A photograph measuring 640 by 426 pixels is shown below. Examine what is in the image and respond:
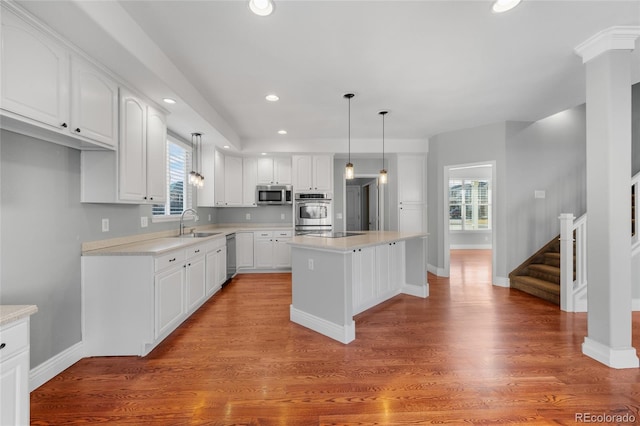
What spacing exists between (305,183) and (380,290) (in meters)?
2.64

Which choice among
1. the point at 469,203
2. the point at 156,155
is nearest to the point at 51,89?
the point at 156,155

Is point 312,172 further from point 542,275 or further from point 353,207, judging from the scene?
point 542,275

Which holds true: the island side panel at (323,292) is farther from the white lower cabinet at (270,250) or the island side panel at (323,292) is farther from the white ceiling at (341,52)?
the white lower cabinet at (270,250)

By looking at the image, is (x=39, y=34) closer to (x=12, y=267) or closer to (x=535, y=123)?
(x=12, y=267)

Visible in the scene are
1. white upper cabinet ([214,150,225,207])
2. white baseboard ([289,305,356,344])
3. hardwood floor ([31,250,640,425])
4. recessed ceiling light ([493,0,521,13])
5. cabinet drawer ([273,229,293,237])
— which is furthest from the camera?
cabinet drawer ([273,229,293,237])

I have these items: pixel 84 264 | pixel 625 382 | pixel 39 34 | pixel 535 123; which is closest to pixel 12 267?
pixel 84 264

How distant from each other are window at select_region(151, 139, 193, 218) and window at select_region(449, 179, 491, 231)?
24.4ft

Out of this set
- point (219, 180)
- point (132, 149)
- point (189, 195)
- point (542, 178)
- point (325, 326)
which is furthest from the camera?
point (219, 180)

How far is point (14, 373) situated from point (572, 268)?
15.8 ft

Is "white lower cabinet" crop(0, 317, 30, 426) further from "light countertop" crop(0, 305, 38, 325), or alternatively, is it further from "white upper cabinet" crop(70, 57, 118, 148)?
"white upper cabinet" crop(70, 57, 118, 148)

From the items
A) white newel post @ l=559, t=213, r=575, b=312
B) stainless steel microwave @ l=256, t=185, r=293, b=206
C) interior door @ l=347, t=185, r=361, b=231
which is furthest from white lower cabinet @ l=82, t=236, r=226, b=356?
interior door @ l=347, t=185, r=361, b=231

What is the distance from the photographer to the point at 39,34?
5.15ft

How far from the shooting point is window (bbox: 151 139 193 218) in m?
3.79

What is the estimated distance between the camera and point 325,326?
2.61m
